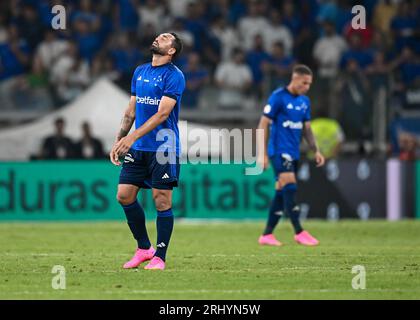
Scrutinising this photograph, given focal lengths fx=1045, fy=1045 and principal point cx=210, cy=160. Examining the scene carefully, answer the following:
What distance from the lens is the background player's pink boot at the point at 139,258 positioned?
1129 centimetres

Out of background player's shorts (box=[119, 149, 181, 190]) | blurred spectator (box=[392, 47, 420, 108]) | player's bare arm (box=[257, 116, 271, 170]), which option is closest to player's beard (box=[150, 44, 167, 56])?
background player's shorts (box=[119, 149, 181, 190])

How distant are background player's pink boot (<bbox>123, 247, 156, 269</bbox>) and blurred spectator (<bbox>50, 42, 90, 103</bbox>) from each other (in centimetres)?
1153

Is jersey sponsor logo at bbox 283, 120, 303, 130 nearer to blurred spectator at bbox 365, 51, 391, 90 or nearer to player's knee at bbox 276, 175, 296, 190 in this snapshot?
player's knee at bbox 276, 175, 296, 190

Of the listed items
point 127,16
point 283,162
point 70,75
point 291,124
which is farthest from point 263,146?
point 127,16

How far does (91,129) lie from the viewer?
69.0ft

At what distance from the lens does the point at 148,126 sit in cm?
1077

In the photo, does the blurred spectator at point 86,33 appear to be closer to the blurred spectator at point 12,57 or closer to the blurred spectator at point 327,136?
the blurred spectator at point 12,57

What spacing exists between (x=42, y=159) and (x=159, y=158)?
31.9 feet

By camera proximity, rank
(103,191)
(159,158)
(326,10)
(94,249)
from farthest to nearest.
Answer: (326,10), (103,191), (94,249), (159,158)

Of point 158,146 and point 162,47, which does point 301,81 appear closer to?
point 162,47

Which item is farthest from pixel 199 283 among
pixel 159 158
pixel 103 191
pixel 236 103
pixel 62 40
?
pixel 62 40

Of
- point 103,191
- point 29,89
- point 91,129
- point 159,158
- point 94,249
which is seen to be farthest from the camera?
point 29,89

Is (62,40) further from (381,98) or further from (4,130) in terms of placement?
(381,98)
